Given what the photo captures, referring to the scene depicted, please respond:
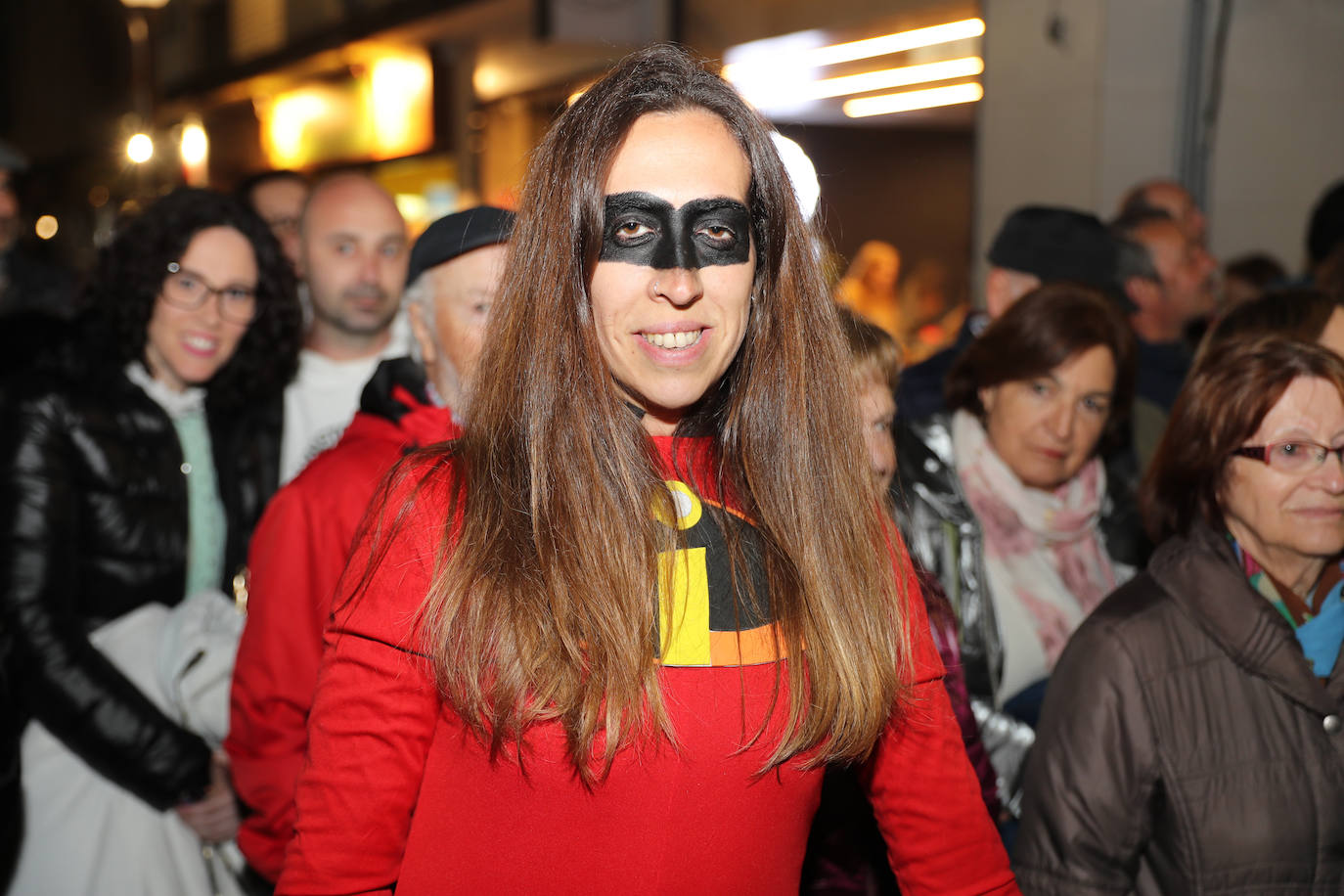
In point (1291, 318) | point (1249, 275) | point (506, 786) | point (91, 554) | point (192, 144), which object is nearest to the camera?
point (506, 786)

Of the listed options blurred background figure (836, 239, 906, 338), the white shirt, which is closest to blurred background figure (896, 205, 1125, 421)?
the white shirt

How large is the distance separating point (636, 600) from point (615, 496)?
14cm

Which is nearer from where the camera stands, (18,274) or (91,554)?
(91,554)

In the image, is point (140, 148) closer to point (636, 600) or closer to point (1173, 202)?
point (1173, 202)

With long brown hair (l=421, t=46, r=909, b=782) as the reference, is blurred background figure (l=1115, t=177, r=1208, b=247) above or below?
above

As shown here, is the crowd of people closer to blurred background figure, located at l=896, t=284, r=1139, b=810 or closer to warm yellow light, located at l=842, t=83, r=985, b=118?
blurred background figure, located at l=896, t=284, r=1139, b=810

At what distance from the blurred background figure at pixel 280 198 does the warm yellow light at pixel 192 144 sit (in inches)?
202

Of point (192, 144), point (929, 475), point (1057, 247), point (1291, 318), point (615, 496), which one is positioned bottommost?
point (929, 475)

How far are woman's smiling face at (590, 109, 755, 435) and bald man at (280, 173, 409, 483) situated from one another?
2144mm

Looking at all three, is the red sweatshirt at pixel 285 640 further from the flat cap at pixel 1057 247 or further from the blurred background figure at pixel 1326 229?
the blurred background figure at pixel 1326 229

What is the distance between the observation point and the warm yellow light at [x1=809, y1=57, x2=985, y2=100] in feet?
24.1

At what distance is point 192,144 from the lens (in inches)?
373

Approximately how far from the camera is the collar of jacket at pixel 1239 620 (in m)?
2.11

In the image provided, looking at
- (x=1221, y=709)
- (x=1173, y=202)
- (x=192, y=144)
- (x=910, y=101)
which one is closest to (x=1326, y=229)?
(x=1173, y=202)
